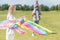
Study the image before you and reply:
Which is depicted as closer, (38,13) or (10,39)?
(10,39)

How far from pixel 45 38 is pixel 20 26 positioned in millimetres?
6626

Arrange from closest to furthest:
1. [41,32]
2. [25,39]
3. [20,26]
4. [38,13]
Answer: [41,32] → [20,26] → [25,39] → [38,13]

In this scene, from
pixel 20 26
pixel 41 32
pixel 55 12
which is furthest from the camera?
pixel 55 12

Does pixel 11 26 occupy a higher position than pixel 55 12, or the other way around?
pixel 11 26

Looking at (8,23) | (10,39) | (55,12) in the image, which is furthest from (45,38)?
(55,12)

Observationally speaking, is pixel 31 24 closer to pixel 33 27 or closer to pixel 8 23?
pixel 33 27

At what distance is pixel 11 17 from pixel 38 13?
664 cm

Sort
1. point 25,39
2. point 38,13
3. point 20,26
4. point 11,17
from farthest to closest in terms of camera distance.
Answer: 1. point 38,13
2. point 25,39
3. point 11,17
4. point 20,26

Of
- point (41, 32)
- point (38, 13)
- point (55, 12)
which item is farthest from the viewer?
point (55, 12)

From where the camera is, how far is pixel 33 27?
8.09m

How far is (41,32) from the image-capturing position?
26.0 feet

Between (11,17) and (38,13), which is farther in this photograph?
(38,13)

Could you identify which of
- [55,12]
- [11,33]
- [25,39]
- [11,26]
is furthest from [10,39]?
[55,12]

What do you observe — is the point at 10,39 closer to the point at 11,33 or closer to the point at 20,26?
the point at 11,33
